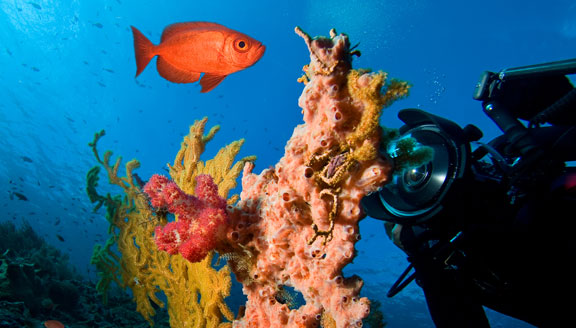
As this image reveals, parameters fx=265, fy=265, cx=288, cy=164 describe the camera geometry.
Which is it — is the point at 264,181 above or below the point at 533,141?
below

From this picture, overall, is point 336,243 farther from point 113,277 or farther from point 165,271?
point 113,277

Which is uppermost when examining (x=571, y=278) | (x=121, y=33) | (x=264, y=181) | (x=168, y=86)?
(x=121, y=33)

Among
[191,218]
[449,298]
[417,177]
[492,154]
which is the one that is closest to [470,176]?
[417,177]

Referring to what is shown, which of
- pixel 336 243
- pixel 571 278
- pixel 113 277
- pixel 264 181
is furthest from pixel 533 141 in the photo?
pixel 113 277

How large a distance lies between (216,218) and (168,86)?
183ft

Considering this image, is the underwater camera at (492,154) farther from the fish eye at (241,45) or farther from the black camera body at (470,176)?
the fish eye at (241,45)

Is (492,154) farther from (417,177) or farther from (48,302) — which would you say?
(48,302)

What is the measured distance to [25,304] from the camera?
203 inches

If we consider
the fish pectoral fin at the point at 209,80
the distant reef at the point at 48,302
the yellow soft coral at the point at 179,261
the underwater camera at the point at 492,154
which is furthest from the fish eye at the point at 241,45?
the distant reef at the point at 48,302

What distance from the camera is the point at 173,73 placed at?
271cm

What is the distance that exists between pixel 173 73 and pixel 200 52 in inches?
17.4

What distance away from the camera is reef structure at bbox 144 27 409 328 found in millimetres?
1117

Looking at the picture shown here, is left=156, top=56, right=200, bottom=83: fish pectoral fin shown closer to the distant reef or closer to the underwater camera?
the underwater camera

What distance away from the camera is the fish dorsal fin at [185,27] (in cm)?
246
